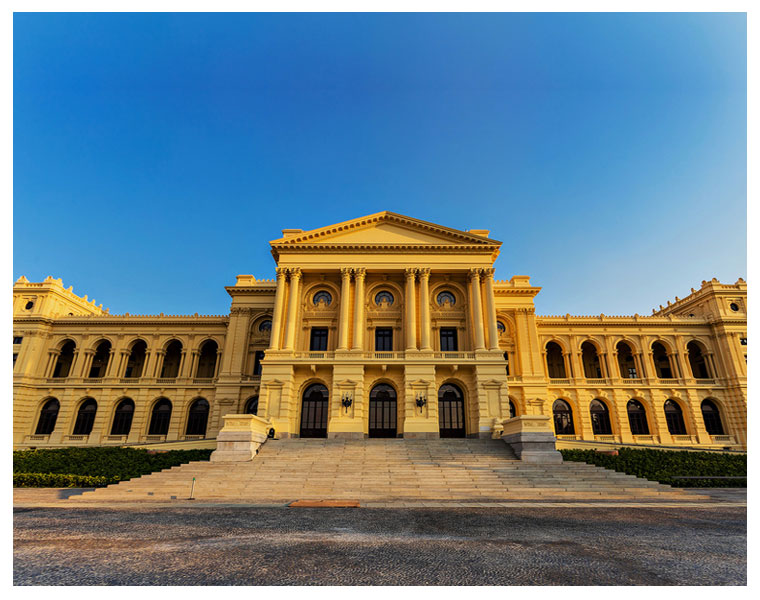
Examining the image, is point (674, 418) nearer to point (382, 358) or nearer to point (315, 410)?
point (382, 358)

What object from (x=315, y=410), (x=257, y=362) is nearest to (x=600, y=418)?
(x=315, y=410)

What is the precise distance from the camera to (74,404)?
41.1m

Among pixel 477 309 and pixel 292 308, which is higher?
pixel 477 309

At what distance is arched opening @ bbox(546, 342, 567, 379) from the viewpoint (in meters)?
44.7

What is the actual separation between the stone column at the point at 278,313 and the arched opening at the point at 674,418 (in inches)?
1547

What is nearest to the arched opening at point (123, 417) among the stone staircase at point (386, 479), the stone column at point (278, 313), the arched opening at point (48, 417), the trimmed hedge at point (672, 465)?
the arched opening at point (48, 417)

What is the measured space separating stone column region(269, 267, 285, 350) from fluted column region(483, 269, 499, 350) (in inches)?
668

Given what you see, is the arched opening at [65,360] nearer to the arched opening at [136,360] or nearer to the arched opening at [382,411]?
the arched opening at [136,360]

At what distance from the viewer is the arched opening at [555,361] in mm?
44688

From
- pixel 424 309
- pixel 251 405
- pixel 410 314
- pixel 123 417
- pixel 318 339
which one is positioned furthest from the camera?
pixel 123 417

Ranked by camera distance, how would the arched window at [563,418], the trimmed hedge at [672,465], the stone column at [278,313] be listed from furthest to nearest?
the arched window at [563,418] < the stone column at [278,313] < the trimmed hedge at [672,465]

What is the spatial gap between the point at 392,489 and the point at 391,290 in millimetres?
19993

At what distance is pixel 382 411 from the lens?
Answer: 3203 cm

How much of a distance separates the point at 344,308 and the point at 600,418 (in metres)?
29.1
